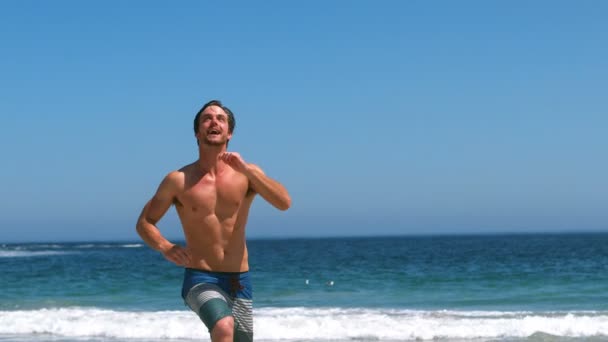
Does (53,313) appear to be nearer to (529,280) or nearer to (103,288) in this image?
(103,288)

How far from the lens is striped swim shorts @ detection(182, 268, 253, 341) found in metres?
4.62

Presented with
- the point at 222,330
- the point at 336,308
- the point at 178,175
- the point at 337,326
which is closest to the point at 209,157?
the point at 178,175

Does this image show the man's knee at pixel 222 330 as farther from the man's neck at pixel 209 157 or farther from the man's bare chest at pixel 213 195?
the man's neck at pixel 209 157

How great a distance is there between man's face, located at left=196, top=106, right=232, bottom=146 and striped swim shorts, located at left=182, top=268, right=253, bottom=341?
0.68 metres

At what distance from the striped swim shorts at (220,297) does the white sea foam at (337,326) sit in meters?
7.97

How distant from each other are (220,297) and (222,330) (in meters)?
0.19

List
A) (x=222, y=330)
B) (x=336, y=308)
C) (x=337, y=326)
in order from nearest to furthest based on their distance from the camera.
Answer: (x=222, y=330)
(x=337, y=326)
(x=336, y=308)

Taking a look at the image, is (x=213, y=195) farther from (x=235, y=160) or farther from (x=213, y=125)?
(x=213, y=125)

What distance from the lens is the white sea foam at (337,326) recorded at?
13.0m

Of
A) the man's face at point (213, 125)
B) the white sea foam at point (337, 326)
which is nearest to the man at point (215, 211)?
the man's face at point (213, 125)

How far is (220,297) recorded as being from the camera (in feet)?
15.4

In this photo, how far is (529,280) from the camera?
26.7 metres

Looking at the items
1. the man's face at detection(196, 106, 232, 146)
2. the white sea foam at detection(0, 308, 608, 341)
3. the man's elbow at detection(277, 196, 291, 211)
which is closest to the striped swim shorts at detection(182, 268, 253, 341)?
the man's elbow at detection(277, 196, 291, 211)

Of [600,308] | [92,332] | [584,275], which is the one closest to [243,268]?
[92,332]
